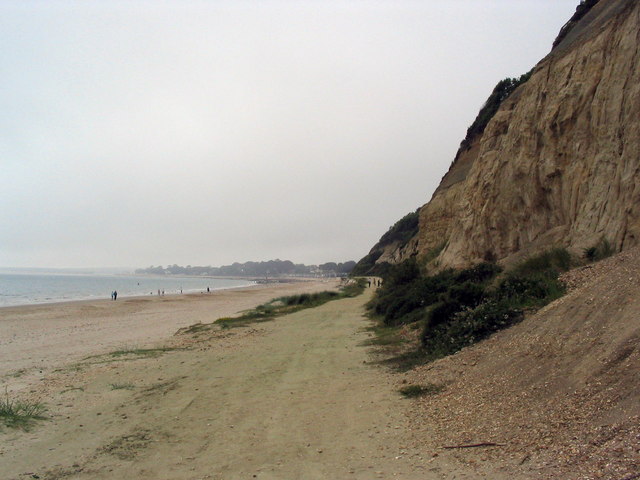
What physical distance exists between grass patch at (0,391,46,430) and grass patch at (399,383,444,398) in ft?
18.8

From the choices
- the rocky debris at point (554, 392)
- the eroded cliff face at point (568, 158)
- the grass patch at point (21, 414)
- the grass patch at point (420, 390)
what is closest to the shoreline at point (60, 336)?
the grass patch at point (21, 414)

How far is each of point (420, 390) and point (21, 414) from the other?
6344 millimetres

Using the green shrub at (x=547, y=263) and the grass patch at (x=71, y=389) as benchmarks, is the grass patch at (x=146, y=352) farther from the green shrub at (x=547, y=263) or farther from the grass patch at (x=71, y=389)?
the green shrub at (x=547, y=263)

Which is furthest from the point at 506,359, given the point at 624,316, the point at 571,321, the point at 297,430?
the point at 297,430

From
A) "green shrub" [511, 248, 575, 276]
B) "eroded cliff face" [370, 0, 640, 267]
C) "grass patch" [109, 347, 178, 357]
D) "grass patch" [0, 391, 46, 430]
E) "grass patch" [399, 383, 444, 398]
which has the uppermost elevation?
"eroded cliff face" [370, 0, 640, 267]

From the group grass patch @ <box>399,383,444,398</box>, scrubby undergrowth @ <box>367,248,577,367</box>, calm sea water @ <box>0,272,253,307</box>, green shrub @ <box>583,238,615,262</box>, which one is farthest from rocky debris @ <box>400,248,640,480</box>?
calm sea water @ <box>0,272,253,307</box>

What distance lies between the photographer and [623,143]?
10711 millimetres

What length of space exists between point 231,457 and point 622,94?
12.5m

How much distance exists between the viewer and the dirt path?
15.9ft

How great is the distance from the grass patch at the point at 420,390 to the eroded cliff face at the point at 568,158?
5.92 m

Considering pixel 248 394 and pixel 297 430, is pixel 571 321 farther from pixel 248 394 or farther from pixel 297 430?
pixel 248 394

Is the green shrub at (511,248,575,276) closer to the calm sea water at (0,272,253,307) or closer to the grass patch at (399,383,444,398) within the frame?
the grass patch at (399,383,444,398)

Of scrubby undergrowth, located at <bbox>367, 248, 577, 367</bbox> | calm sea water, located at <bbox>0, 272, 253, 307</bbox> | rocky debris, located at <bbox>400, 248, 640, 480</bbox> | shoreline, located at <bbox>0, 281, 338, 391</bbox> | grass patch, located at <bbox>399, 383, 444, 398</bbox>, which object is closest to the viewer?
rocky debris, located at <bbox>400, 248, 640, 480</bbox>

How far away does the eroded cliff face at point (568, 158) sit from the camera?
10.6 meters
